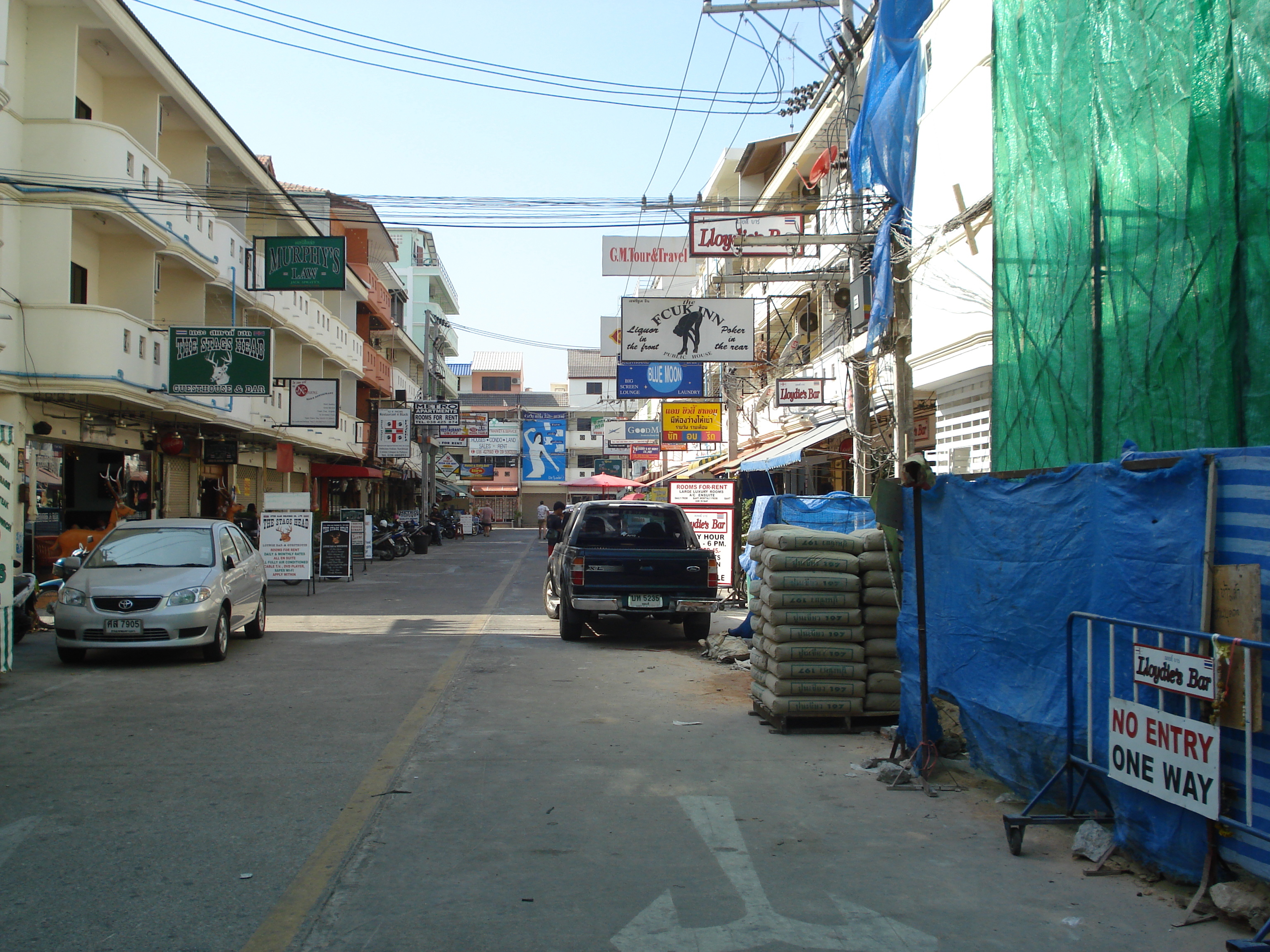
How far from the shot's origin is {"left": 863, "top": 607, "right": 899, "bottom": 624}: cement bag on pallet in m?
8.34

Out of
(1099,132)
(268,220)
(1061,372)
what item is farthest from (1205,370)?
(268,220)

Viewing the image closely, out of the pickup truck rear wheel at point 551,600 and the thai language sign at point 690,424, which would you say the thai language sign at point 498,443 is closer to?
the thai language sign at point 690,424

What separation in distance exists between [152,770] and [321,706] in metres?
2.34

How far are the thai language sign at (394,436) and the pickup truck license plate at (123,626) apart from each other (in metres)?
29.0

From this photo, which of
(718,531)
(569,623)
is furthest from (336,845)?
(718,531)

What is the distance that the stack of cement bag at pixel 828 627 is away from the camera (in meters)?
8.12

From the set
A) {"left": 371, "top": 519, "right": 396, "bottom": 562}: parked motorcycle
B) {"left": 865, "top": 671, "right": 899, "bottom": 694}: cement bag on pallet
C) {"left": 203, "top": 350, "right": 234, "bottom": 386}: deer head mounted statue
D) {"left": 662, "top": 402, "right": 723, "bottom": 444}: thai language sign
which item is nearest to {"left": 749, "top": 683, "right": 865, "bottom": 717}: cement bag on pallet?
{"left": 865, "top": 671, "right": 899, "bottom": 694}: cement bag on pallet

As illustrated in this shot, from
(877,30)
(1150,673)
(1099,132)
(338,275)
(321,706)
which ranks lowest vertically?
(321,706)

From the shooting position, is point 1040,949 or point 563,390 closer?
point 1040,949

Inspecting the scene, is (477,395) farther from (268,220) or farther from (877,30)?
(877,30)

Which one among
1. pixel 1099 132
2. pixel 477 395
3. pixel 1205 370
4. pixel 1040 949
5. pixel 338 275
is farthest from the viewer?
pixel 477 395

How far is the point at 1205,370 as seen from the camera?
258 inches

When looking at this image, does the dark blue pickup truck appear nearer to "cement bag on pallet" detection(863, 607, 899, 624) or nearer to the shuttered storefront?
"cement bag on pallet" detection(863, 607, 899, 624)

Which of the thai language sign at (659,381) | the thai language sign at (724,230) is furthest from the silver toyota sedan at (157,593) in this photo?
the thai language sign at (659,381)
